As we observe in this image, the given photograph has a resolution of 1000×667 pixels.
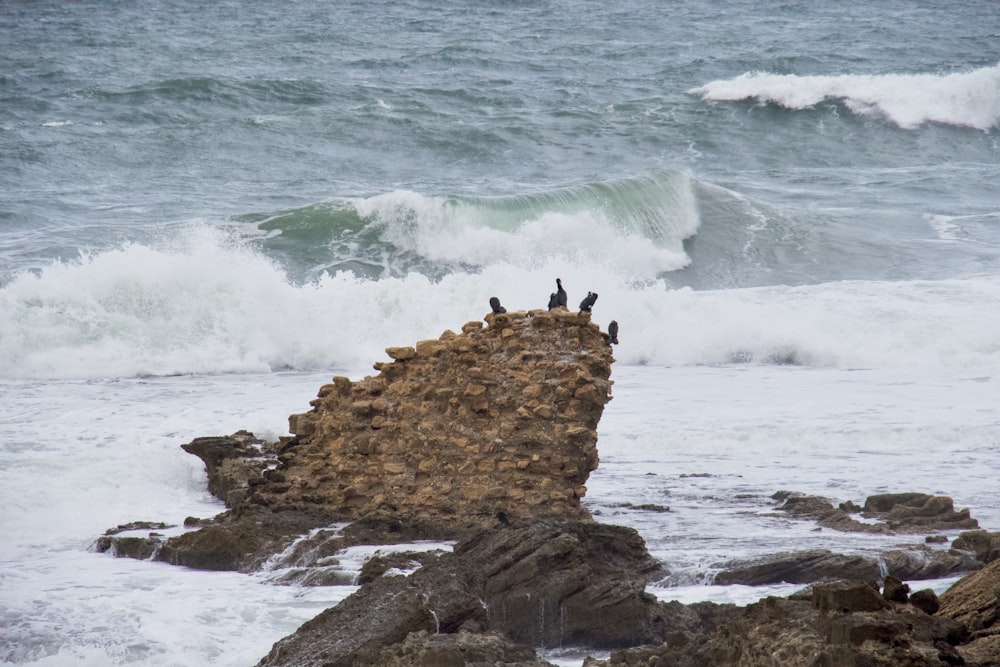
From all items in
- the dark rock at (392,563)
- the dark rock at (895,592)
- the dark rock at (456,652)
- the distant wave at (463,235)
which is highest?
the distant wave at (463,235)

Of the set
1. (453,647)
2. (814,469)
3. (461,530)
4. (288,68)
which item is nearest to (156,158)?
(288,68)

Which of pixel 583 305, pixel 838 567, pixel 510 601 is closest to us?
pixel 510 601

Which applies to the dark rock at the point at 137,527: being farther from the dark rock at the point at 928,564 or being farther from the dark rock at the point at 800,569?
the dark rock at the point at 928,564

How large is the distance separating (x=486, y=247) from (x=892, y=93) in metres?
19.7

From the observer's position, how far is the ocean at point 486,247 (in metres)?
14.0

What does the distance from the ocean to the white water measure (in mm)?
56

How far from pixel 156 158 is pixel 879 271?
1737 centimetres

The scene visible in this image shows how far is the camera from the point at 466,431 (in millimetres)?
12094

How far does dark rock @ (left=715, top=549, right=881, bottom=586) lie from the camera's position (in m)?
10.5

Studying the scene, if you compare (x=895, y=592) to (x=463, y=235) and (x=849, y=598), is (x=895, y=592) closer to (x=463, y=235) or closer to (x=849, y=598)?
(x=849, y=598)

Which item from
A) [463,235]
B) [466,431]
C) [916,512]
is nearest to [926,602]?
[466,431]

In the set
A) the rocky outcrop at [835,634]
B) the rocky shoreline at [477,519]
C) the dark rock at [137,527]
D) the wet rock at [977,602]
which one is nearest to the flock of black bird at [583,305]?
the rocky shoreline at [477,519]

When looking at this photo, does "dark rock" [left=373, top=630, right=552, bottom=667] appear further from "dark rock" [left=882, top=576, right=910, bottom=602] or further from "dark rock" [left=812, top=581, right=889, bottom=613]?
"dark rock" [left=882, top=576, right=910, bottom=602]

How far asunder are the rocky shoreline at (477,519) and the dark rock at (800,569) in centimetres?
2
